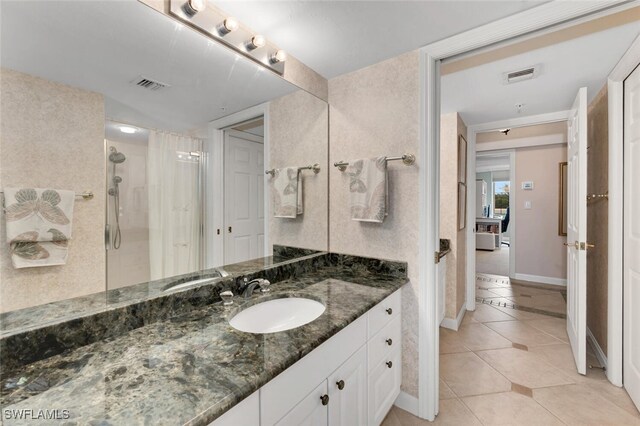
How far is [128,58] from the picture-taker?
1.09 meters

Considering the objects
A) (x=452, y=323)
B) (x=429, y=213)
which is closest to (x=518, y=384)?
(x=452, y=323)

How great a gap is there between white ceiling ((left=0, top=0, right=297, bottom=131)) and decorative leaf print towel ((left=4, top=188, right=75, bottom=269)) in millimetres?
342

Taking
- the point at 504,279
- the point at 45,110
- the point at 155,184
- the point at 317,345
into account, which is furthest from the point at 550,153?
the point at 45,110

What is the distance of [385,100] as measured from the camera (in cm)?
181

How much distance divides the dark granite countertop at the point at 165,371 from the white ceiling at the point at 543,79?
6.84 ft

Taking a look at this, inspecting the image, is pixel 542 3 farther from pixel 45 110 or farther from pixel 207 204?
pixel 45 110

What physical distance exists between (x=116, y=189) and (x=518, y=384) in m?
2.67

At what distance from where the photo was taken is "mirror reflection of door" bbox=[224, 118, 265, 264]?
4.98ft

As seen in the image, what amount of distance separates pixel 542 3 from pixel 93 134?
198 cm

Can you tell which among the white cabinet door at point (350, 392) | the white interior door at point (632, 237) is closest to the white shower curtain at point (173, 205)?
the white cabinet door at point (350, 392)

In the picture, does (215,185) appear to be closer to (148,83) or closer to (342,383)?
(148,83)

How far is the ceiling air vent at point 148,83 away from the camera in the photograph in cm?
111

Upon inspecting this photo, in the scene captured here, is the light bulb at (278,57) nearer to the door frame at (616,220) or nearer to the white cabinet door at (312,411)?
the white cabinet door at (312,411)

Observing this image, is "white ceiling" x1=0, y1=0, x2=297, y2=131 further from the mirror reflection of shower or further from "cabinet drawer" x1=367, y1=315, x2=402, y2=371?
"cabinet drawer" x1=367, y1=315, x2=402, y2=371
